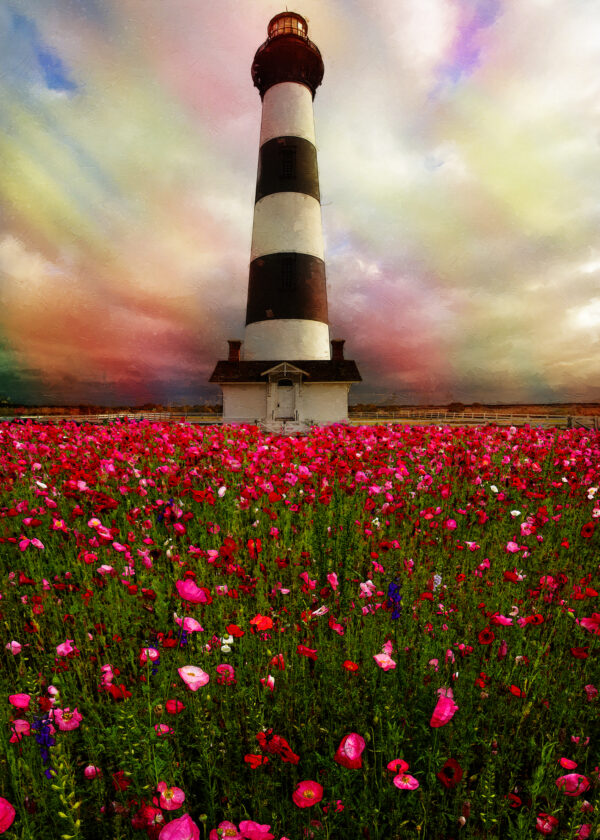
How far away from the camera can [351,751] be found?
4.42 ft

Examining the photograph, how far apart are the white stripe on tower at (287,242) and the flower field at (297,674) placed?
57.5 feet

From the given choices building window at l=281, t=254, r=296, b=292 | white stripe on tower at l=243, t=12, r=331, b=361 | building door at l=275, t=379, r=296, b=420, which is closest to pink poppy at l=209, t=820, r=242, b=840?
white stripe on tower at l=243, t=12, r=331, b=361

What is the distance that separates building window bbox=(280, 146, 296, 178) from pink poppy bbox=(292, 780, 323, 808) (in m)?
24.6

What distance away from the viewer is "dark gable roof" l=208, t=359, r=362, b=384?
2202cm

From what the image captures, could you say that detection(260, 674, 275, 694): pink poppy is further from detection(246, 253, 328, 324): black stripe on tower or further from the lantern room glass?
the lantern room glass

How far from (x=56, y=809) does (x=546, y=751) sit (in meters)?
1.92

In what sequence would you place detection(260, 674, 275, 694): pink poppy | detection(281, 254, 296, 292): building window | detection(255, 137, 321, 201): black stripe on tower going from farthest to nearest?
detection(255, 137, 321, 201): black stripe on tower, detection(281, 254, 296, 292): building window, detection(260, 674, 275, 694): pink poppy

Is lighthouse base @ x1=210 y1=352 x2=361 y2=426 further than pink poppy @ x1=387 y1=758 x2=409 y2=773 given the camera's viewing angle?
Yes

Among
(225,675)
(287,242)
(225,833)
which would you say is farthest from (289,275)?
(225,833)

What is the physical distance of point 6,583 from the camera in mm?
3271

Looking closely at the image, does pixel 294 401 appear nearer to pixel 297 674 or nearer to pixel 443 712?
pixel 297 674

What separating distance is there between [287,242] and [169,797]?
889 inches

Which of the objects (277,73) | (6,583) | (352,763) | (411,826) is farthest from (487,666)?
(277,73)

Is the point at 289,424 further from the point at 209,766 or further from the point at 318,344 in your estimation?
the point at 209,766
